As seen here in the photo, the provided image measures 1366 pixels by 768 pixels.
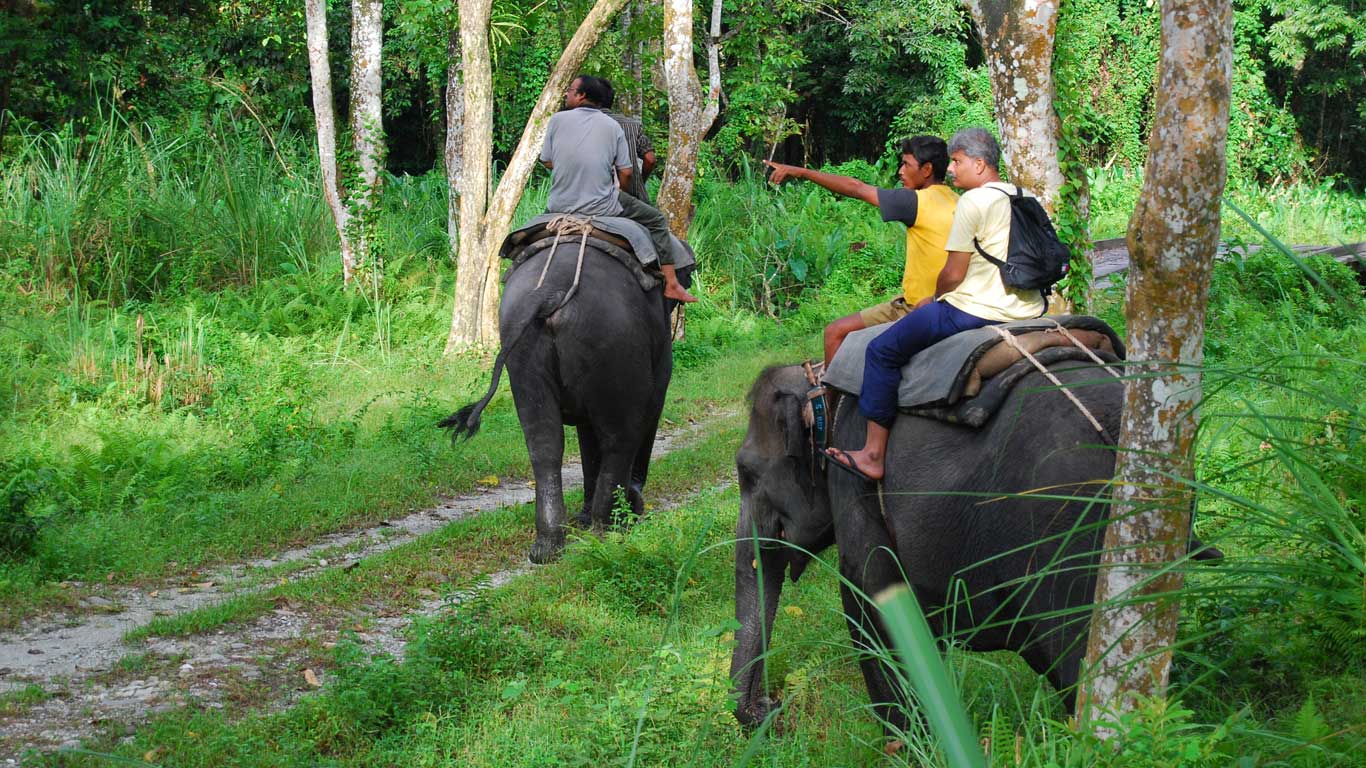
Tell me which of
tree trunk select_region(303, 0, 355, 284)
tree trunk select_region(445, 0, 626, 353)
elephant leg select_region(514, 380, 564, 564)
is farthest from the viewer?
tree trunk select_region(303, 0, 355, 284)

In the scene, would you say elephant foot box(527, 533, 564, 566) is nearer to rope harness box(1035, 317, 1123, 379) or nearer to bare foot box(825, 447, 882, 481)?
bare foot box(825, 447, 882, 481)

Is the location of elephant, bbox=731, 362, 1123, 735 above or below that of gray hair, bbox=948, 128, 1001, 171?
below

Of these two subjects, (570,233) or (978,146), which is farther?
(570,233)

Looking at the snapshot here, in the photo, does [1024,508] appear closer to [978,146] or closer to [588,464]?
[978,146]

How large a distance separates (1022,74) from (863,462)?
3547 mm

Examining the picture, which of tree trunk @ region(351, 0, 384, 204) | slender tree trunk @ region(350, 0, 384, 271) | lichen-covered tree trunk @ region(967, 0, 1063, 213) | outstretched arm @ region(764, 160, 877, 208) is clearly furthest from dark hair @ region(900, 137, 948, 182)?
slender tree trunk @ region(350, 0, 384, 271)

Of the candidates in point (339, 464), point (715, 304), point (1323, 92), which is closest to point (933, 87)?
point (1323, 92)

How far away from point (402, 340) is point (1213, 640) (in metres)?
10.3

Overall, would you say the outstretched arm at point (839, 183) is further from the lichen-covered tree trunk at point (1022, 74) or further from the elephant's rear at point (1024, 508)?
the lichen-covered tree trunk at point (1022, 74)

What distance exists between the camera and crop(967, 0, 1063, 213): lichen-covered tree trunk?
22.9 feet

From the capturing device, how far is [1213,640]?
4.56 meters

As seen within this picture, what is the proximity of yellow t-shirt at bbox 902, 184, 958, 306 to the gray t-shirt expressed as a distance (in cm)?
305

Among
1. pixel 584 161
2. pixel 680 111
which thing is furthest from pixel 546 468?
pixel 680 111

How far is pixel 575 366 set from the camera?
23.8 ft
